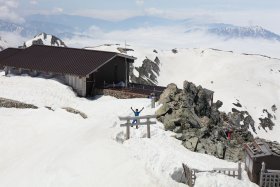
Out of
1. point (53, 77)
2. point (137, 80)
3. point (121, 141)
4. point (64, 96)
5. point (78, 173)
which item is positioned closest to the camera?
point (78, 173)

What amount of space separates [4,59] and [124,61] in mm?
15610

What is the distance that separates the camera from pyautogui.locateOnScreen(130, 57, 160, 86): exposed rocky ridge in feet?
316

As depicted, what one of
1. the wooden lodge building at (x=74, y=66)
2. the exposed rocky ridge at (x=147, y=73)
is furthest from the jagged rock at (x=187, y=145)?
the exposed rocky ridge at (x=147, y=73)

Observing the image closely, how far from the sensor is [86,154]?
24703 mm

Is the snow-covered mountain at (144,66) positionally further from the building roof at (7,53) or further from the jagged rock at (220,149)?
the jagged rock at (220,149)

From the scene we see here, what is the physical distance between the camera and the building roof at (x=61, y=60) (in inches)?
1833

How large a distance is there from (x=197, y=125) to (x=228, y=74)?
265 feet

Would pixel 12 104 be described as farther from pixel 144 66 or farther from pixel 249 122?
pixel 144 66

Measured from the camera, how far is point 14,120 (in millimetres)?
34125

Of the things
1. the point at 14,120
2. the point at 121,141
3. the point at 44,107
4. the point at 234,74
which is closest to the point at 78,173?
the point at 121,141

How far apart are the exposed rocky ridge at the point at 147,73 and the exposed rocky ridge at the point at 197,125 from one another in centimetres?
6052

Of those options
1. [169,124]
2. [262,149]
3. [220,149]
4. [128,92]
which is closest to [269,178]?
[262,149]

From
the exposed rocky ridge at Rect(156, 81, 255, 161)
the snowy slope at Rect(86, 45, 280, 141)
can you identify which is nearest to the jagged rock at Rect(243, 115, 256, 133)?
the snowy slope at Rect(86, 45, 280, 141)

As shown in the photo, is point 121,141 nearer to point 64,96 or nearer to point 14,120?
point 14,120
